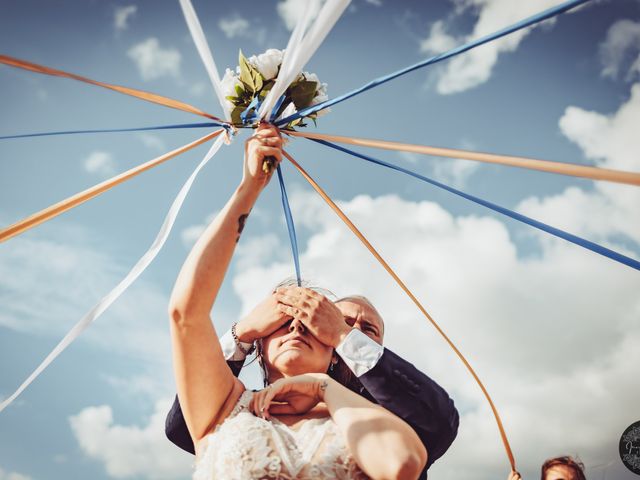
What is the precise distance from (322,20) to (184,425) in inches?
105

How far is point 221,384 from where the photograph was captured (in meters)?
2.83

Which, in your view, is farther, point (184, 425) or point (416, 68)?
point (184, 425)

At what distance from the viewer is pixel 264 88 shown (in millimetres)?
3809

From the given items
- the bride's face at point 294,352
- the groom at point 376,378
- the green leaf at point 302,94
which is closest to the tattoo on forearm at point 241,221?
the groom at point 376,378

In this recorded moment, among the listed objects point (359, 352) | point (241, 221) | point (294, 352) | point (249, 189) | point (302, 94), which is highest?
point (302, 94)

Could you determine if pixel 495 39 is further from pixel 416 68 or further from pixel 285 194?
pixel 285 194

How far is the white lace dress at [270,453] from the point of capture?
2457 mm

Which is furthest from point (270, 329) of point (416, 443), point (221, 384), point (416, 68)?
point (416, 68)

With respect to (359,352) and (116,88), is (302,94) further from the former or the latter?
(359,352)

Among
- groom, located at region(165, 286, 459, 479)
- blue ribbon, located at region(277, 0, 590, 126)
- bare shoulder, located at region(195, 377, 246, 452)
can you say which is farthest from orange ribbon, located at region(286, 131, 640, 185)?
bare shoulder, located at region(195, 377, 246, 452)

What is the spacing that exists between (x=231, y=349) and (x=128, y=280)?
884mm

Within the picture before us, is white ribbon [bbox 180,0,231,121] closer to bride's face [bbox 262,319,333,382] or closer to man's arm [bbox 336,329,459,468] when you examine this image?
bride's face [bbox 262,319,333,382]

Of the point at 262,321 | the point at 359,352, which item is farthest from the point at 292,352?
the point at 359,352

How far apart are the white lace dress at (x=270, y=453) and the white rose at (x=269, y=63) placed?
2.53 metres
